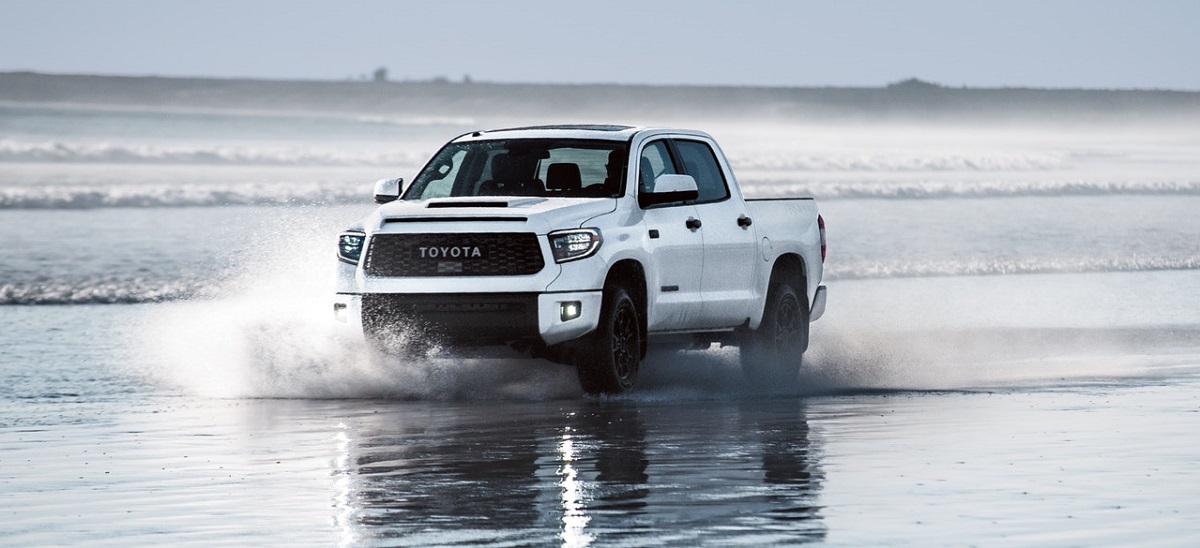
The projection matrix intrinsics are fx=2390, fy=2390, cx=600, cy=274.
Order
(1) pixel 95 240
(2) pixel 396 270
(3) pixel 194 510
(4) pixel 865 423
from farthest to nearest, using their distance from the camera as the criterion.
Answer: (1) pixel 95 240 < (2) pixel 396 270 < (4) pixel 865 423 < (3) pixel 194 510

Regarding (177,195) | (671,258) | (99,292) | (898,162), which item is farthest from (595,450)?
(898,162)

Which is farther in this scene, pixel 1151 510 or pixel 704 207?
pixel 704 207

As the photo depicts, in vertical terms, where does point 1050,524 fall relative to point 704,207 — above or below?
below

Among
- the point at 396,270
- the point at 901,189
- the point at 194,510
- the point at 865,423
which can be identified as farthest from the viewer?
the point at 901,189

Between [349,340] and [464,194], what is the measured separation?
62.3 inches

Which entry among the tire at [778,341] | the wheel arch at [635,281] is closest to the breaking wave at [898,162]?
the tire at [778,341]

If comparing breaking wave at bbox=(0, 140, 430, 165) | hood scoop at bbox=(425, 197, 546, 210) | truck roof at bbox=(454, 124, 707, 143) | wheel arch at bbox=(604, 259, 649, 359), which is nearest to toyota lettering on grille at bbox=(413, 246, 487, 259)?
hood scoop at bbox=(425, 197, 546, 210)

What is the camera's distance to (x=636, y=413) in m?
13.7

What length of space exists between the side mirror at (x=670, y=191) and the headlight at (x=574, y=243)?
0.67m

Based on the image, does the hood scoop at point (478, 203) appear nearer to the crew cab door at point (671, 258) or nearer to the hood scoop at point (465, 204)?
the hood scoop at point (465, 204)

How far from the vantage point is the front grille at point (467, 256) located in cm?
1408

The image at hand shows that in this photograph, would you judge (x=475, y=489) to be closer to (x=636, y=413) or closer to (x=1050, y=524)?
(x=1050, y=524)

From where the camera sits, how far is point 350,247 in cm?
1447

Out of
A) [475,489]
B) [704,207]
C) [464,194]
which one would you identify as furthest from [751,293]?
[475,489]
